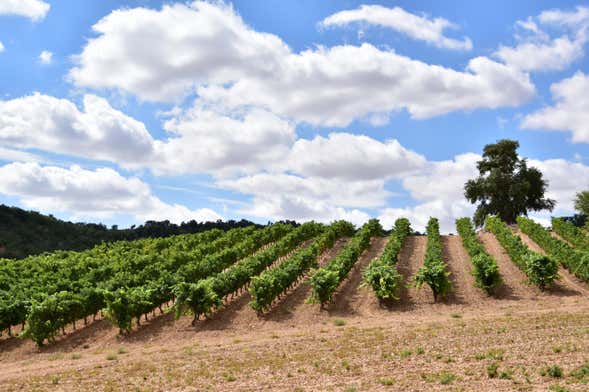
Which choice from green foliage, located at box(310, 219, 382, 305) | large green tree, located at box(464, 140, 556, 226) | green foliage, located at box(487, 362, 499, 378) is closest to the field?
green foliage, located at box(487, 362, 499, 378)

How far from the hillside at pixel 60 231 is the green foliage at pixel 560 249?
64.0 meters

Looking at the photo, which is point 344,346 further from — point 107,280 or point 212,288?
point 107,280

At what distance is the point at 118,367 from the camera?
21453 mm

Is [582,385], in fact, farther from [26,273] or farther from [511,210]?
[511,210]

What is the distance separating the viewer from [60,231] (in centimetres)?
11950

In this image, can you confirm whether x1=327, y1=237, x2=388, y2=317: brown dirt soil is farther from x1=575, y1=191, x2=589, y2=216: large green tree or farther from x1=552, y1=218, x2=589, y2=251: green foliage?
x1=575, y1=191, x2=589, y2=216: large green tree

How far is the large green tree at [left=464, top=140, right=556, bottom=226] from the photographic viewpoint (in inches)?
3039

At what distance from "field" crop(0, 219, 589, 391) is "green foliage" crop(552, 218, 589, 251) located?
40.8ft

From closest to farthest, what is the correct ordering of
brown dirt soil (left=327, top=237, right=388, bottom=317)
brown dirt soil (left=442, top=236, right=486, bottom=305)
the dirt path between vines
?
brown dirt soil (left=327, top=237, right=388, bottom=317)
brown dirt soil (left=442, top=236, right=486, bottom=305)
the dirt path between vines

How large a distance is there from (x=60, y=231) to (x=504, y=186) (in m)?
90.6

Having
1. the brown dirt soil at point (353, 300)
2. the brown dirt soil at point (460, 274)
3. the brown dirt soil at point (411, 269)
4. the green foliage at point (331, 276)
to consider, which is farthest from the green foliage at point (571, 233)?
the brown dirt soil at point (353, 300)

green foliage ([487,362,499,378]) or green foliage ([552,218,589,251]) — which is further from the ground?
green foliage ([552,218,589,251])

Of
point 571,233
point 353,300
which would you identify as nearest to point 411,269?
point 353,300

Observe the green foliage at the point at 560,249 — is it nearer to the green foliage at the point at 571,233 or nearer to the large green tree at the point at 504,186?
the green foliage at the point at 571,233
